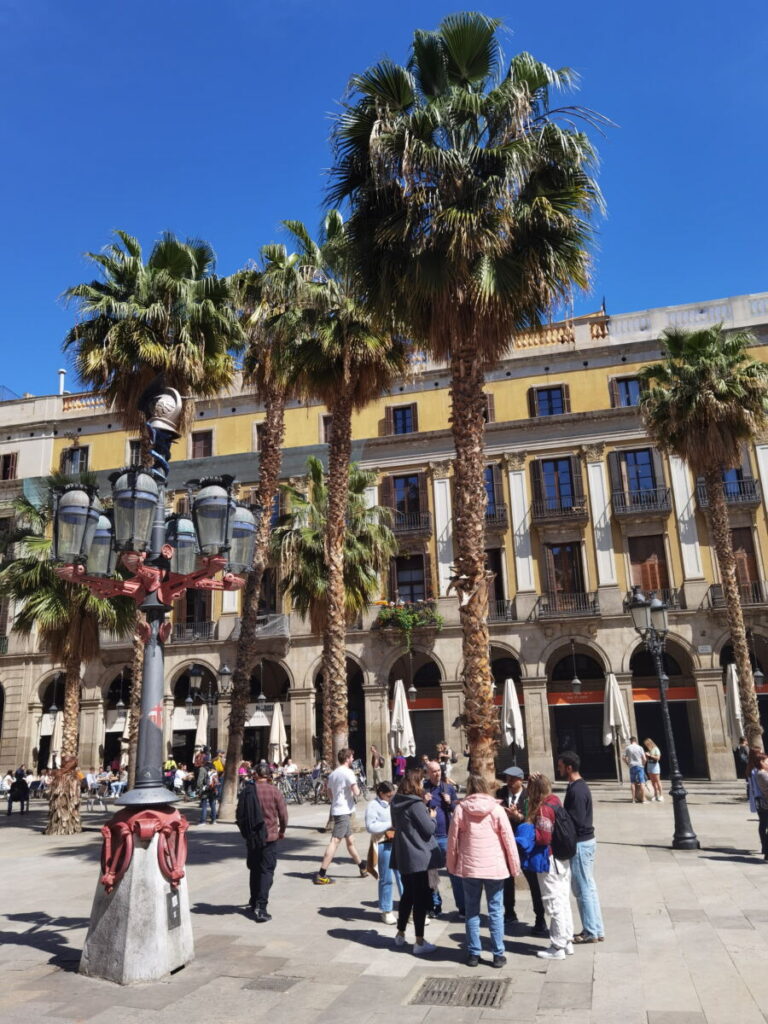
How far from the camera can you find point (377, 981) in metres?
6.58


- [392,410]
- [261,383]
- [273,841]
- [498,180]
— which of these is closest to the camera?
[273,841]

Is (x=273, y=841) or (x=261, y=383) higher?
(x=261, y=383)

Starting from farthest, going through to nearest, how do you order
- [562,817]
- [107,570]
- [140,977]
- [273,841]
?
[273,841] < [107,570] < [562,817] < [140,977]

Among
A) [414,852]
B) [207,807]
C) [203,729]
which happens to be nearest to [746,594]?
[203,729]

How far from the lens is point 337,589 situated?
16.6 meters

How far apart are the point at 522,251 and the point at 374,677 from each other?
72.1ft

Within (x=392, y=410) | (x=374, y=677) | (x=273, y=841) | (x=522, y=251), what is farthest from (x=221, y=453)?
(x=273, y=841)

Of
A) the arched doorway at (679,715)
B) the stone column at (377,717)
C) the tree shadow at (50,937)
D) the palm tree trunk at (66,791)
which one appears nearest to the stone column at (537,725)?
the arched doorway at (679,715)

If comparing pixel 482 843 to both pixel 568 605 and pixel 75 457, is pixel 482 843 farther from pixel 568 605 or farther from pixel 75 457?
pixel 75 457

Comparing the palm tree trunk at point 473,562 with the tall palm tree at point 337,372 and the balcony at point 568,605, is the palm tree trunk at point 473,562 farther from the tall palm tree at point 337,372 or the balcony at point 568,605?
the balcony at point 568,605

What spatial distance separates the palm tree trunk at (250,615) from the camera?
18406 millimetres

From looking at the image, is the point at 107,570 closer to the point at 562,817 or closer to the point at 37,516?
the point at 562,817

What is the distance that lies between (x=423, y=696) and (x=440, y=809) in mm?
22701

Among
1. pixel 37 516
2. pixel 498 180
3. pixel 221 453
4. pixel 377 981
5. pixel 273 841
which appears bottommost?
pixel 377 981
